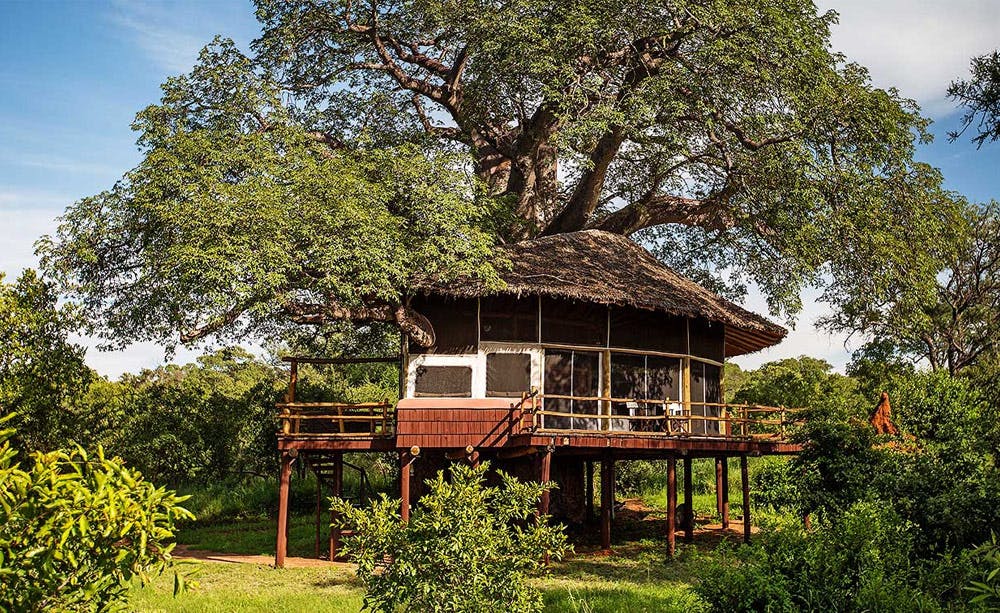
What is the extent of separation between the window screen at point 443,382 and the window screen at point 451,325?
38 cm

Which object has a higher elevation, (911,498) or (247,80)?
(247,80)

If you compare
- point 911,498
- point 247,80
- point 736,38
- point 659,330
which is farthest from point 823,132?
point 247,80

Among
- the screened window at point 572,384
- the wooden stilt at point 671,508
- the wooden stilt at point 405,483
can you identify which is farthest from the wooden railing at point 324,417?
the wooden stilt at point 671,508

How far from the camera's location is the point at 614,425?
18.8 metres

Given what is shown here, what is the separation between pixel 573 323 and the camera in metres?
18.6

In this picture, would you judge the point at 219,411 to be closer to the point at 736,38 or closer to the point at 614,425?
the point at 614,425

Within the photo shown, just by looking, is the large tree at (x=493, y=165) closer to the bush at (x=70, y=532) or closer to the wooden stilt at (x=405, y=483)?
the wooden stilt at (x=405, y=483)

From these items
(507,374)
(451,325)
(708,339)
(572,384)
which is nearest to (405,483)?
(507,374)

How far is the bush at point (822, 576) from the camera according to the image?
8.52 meters

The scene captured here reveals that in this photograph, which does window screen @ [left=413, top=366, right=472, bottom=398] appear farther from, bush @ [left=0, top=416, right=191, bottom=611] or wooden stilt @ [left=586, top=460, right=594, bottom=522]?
bush @ [left=0, top=416, right=191, bottom=611]

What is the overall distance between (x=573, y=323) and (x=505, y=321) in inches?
59.3

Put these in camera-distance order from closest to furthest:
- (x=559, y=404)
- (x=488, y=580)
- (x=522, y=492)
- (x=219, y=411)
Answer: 1. (x=488, y=580)
2. (x=522, y=492)
3. (x=559, y=404)
4. (x=219, y=411)

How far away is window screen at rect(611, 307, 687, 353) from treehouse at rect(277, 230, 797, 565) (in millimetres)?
29

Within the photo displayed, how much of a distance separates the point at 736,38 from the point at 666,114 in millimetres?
2332
